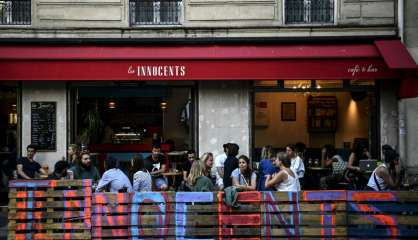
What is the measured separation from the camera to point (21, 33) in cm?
1555

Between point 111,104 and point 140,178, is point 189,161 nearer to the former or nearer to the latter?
point 111,104

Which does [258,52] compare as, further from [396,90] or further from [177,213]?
[177,213]

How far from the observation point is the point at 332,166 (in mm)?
15555

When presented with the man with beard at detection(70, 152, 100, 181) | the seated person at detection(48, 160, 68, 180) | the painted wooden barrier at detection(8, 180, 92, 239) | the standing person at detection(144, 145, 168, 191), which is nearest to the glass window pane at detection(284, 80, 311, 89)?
the standing person at detection(144, 145, 168, 191)

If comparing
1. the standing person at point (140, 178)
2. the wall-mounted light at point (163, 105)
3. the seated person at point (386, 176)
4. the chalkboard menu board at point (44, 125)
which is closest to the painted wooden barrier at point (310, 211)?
the seated person at point (386, 176)

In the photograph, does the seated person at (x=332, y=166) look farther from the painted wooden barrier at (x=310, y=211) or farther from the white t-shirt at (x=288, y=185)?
the painted wooden barrier at (x=310, y=211)

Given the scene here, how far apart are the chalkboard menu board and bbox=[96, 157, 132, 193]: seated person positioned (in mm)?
4813

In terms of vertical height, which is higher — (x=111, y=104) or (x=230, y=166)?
(x=111, y=104)

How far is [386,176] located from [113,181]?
4416 mm

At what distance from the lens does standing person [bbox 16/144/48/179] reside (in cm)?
1414

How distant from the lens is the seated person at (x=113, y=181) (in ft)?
36.4

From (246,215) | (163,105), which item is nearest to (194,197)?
(246,215)

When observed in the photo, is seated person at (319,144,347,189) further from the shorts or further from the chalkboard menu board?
the chalkboard menu board

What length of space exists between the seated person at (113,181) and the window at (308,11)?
653 cm
